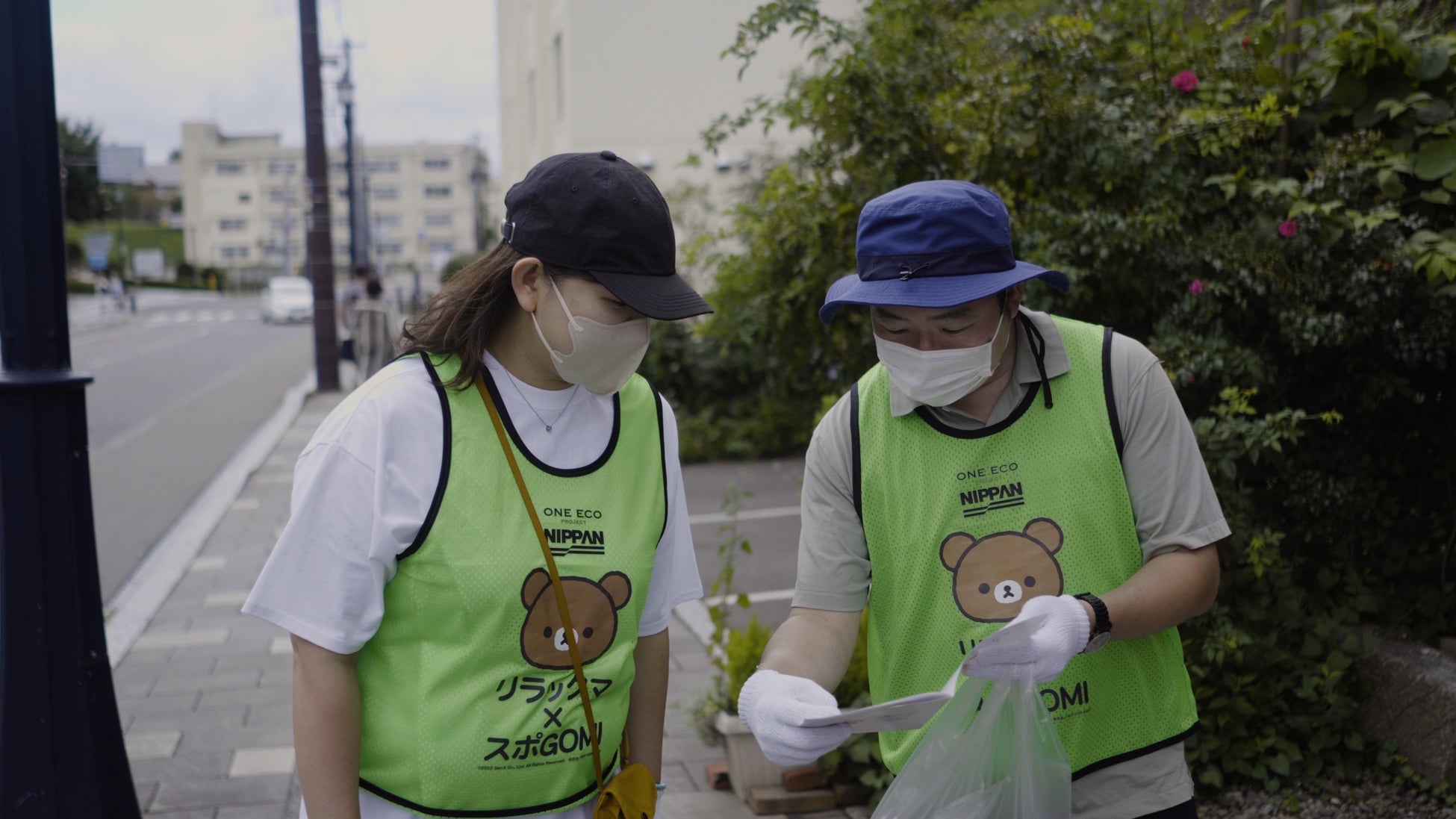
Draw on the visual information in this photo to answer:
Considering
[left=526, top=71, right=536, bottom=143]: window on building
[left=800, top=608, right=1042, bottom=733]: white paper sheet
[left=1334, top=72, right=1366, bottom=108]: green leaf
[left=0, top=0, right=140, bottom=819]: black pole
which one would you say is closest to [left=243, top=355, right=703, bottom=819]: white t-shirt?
[left=800, top=608, right=1042, bottom=733]: white paper sheet

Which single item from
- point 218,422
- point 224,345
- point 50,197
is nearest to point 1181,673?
point 50,197

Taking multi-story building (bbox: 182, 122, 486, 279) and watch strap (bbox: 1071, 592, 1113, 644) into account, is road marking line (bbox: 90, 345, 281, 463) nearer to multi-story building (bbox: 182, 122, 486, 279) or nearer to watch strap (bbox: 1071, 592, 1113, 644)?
watch strap (bbox: 1071, 592, 1113, 644)

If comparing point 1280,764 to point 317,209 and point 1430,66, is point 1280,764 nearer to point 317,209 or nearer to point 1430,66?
point 1430,66

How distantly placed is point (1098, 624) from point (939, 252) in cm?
63

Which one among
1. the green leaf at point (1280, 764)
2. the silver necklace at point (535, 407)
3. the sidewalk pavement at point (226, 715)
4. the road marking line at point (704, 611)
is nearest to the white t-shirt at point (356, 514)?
the silver necklace at point (535, 407)

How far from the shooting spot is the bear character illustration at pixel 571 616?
5.49 ft

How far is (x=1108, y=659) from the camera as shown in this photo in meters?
1.85

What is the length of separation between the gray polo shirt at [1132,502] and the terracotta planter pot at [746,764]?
1.83 meters

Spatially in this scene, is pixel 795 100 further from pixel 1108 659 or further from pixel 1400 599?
pixel 1108 659

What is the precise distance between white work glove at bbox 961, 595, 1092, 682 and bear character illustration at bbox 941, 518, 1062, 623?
0.33 feet

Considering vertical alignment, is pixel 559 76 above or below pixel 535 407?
above

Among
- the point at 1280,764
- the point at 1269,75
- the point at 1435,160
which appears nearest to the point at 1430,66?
the point at 1435,160

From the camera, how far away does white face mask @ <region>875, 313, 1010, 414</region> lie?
1881 millimetres

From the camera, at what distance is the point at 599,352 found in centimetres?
181
